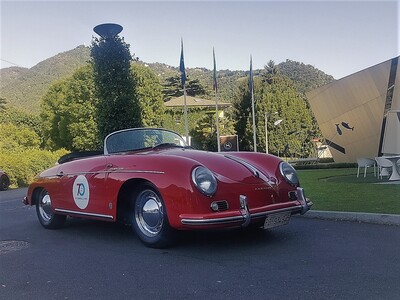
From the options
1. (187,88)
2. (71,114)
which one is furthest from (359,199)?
(187,88)

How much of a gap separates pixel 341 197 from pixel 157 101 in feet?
128

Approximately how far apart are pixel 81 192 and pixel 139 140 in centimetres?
109

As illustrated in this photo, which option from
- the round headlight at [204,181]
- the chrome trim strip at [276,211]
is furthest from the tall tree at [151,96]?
the round headlight at [204,181]

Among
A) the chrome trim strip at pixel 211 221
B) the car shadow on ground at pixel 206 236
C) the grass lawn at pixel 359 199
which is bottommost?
the car shadow on ground at pixel 206 236

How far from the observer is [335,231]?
5281 millimetres

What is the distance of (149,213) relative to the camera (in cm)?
473

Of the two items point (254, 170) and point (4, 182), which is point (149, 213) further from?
point (4, 182)

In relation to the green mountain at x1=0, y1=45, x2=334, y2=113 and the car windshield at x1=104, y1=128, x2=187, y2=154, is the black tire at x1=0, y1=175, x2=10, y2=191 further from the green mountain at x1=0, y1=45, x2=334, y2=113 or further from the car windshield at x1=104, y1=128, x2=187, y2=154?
the green mountain at x1=0, y1=45, x2=334, y2=113

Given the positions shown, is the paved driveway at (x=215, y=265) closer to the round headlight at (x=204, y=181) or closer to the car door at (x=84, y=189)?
the car door at (x=84, y=189)

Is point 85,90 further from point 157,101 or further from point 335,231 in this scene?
point 335,231

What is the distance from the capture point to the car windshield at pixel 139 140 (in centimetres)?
574

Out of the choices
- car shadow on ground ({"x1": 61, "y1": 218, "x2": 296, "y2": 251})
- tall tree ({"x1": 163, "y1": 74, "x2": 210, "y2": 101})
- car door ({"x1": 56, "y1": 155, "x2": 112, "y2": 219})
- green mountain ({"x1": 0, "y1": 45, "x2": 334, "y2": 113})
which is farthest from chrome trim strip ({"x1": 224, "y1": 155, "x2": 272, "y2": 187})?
tall tree ({"x1": 163, "y1": 74, "x2": 210, "y2": 101})

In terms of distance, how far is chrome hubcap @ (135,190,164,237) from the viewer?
465 centimetres

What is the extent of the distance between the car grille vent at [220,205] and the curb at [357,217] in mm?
2590
